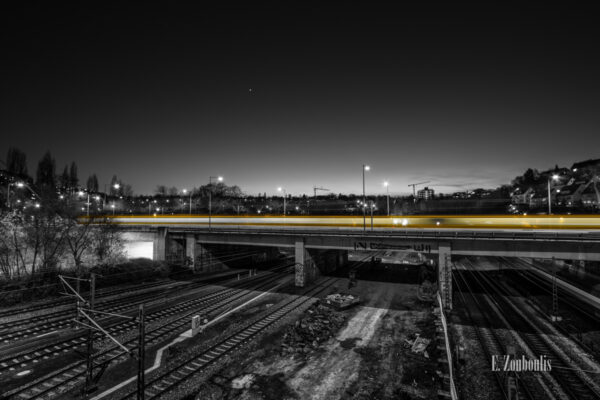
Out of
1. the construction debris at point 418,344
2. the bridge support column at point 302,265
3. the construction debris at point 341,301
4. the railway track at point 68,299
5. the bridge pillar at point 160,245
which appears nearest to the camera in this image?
the construction debris at point 418,344

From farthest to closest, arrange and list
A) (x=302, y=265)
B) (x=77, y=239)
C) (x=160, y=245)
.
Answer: (x=160, y=245)
(x=77, y=239)
(x=302, y=265)

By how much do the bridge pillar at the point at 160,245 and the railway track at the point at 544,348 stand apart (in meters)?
41.9

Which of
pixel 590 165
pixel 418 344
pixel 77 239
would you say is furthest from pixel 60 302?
pixel 590 165

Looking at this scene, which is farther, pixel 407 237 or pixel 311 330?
pixel 407 237

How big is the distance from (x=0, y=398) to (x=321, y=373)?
584 inches

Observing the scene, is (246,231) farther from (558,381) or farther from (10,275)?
(558,381)

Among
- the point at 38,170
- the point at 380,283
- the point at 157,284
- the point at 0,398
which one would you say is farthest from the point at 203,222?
the point at 38,170

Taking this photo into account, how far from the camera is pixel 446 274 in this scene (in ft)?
89.8

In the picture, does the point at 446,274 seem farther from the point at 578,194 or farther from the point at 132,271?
the point at 578,194

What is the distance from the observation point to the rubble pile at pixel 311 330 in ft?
61.1

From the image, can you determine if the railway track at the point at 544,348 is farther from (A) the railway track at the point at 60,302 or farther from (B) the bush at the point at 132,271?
(B) the bush at the point at 132,271

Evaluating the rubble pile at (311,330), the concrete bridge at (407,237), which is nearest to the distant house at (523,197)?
the concrete bridge at (407,237)

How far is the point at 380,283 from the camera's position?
1455 inches

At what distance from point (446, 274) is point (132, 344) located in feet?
85.7
